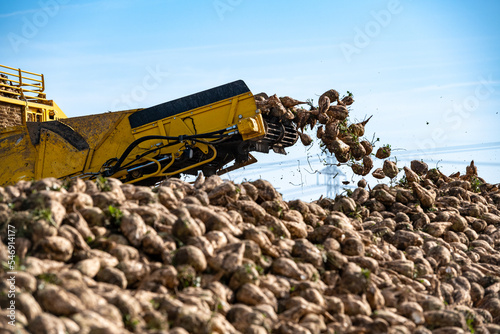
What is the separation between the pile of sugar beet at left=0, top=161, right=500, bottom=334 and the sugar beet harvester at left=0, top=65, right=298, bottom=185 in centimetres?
274

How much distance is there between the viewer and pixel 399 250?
25.1 feet

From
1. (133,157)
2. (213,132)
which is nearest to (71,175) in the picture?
(133,157)

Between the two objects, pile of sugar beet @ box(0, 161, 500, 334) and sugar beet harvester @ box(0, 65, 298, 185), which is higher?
sugar beet harvester @ box(0, 65, 298, 185)

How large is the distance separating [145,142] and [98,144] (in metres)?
0.82

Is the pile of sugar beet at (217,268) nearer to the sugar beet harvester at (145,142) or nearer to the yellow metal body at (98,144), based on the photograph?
the sugar beet harvester at (145,142)

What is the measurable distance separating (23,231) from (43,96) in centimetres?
840

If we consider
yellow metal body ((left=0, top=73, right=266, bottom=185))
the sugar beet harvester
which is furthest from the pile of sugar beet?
yellow metal body ((left=0, top=73, right=266, bottom=185))

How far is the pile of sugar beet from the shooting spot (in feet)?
14.3

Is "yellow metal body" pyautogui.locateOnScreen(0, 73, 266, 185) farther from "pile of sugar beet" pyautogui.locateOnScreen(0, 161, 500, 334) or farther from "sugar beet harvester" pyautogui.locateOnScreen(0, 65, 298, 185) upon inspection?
"pile of sugar beet" pyautogui.locateOnScreen(0, 161, 500, 334)

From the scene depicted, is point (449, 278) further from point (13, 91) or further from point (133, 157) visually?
point (13, 91)

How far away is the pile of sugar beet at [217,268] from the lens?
436 cm

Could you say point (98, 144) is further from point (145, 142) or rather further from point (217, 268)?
point (217, 268)

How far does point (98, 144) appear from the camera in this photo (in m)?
10.4

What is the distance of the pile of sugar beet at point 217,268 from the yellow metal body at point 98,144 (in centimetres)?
290
